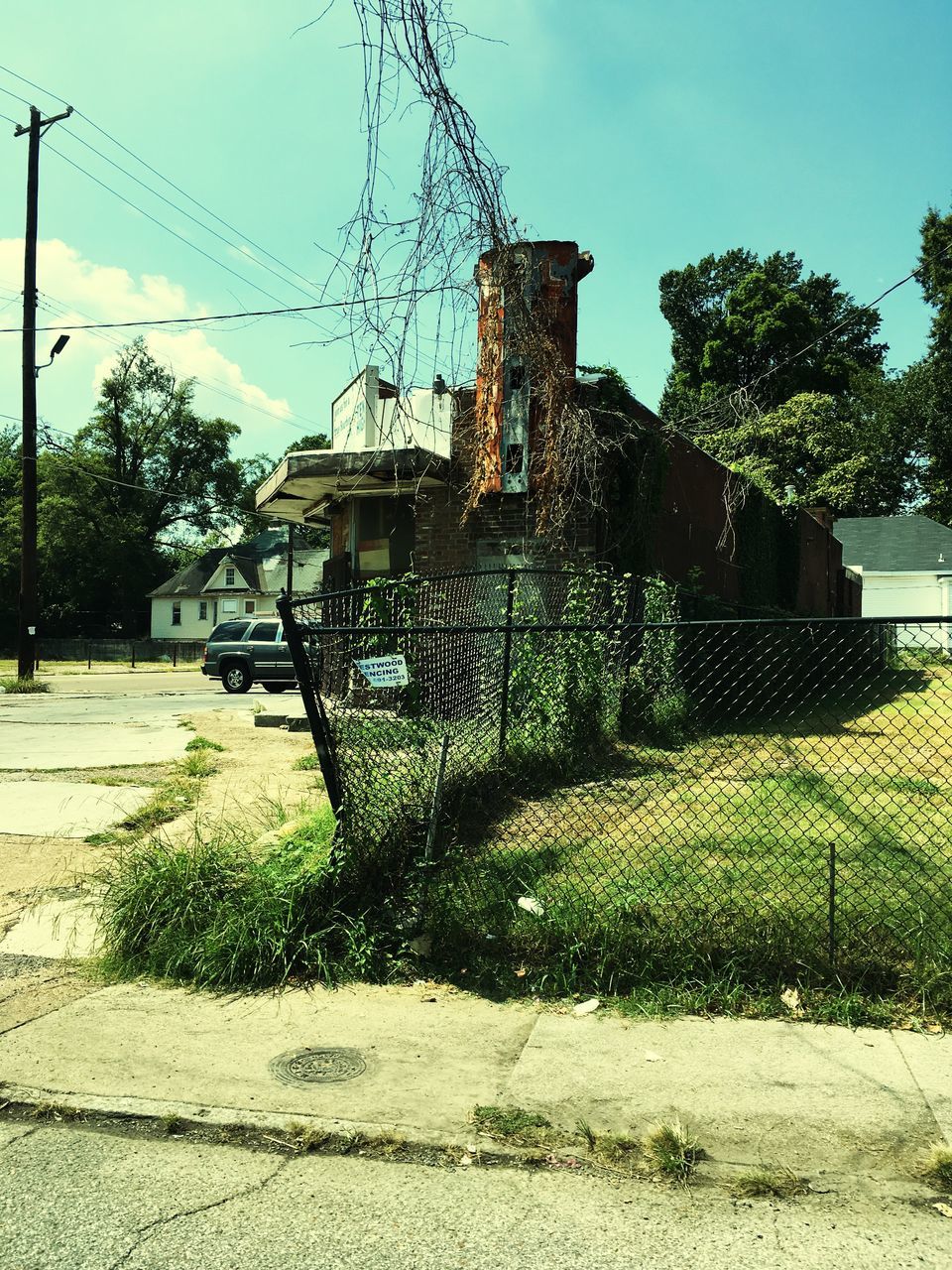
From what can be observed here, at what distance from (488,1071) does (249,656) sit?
2036cm

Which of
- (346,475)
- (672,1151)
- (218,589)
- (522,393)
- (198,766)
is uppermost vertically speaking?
(522,393)

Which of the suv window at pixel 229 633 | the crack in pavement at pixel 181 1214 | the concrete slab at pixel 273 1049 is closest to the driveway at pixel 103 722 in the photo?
the suv window at pixel 229 633

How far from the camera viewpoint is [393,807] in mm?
5398

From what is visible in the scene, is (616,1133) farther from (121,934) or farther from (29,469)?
(29,469)

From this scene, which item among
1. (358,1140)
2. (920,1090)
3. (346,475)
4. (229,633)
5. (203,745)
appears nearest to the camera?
(358,1140)

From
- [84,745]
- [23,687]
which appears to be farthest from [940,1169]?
[23,687]

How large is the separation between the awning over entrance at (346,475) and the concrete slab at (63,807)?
5228 millimetres

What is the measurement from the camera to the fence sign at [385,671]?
515 centimetres

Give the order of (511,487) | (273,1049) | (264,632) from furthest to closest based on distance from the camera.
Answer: (264,632)
(511,487)
(273,1049)

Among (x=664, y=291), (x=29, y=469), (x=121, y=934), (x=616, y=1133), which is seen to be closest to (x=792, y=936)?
(x=616, y=1133)

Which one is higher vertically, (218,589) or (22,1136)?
(218,589)

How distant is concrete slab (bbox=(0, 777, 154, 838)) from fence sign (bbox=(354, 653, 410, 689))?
3.35m

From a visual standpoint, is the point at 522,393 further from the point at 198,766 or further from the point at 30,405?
the point at 30,405

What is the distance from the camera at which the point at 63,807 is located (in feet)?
26.6
